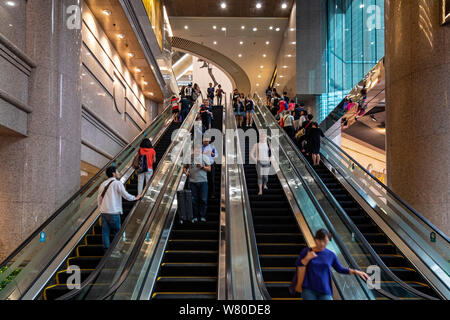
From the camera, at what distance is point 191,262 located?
20.8 feet

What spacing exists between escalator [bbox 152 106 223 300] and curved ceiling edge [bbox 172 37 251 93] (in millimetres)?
22446

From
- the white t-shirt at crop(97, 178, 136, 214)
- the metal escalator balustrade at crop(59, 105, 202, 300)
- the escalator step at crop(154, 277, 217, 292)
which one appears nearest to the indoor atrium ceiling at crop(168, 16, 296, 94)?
the metal escalator balustrade at crop(59, 105, 202, 300)

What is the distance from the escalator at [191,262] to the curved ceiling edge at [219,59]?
2245 centimetres

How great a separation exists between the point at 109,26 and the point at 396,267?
36.3ft

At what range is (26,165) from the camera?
24.8 ft

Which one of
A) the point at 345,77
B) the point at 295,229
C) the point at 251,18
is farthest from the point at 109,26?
the point at 251,18

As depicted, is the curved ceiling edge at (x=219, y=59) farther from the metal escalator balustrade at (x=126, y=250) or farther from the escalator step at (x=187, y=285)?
the escalator step at (x=187, y=285)

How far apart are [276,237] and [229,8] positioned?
69.4 ft

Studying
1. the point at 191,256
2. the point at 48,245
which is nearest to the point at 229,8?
the point at 191,256

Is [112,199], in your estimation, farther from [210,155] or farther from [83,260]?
[210,155]

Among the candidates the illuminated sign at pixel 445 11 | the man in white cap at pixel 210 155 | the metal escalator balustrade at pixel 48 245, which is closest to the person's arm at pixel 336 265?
the metal escalator balustrade at pixel 48 245

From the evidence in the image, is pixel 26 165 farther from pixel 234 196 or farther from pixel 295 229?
pixel 295 229

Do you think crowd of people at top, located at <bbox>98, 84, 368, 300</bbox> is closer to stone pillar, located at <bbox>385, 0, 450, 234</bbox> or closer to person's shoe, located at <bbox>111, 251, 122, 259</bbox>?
person's shoe, located at <bbox>111, 251, 122, 259</bbox>

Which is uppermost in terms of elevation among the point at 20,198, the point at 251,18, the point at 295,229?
the point at 251,18
